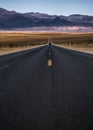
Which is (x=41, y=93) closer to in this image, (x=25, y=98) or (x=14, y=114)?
(x=25, y=98)

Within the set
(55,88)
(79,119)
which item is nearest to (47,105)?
(79,119)

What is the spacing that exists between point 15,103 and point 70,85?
2.76 meters

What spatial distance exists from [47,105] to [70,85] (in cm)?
267

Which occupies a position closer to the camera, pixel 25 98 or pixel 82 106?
pixel 82 106

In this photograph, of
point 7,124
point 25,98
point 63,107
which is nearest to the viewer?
point 7,124

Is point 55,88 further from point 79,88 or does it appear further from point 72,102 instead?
point 72,102

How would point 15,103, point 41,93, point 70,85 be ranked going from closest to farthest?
point 15,103
point 41,93
point 70,85

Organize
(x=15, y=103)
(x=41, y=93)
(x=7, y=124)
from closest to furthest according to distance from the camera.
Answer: (x=7, y=124)
(x=15, y=103)
(x=41, y=93)

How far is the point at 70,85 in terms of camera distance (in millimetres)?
8234

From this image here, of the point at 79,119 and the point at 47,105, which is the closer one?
the point at 79,119

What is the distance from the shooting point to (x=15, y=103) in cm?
591

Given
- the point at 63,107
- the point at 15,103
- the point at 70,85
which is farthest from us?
the point at 70,85

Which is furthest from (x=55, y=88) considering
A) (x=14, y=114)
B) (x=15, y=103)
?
(x=14, y=114)

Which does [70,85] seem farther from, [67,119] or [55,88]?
[67,119]
